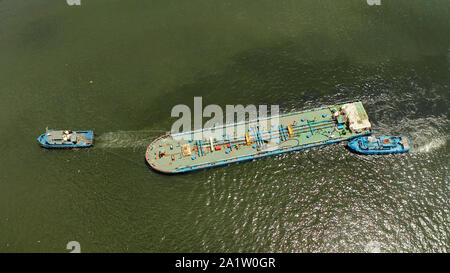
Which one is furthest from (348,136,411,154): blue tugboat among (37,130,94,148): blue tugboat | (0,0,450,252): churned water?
(37,130,94,148): blue tugboat

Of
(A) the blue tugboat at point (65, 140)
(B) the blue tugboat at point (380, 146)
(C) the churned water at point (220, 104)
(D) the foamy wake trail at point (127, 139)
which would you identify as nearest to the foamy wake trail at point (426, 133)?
(C) the churned water at point (220, 104)

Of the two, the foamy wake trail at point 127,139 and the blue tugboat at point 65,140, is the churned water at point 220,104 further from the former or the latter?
the blue tugboat at point 65,140

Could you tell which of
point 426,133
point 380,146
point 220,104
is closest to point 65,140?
point 220,104

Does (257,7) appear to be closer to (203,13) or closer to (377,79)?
(203,13)

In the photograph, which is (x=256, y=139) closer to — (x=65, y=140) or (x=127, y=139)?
(x=127, y=139)

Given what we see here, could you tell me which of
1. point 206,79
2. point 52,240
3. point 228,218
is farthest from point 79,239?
point 206,79
